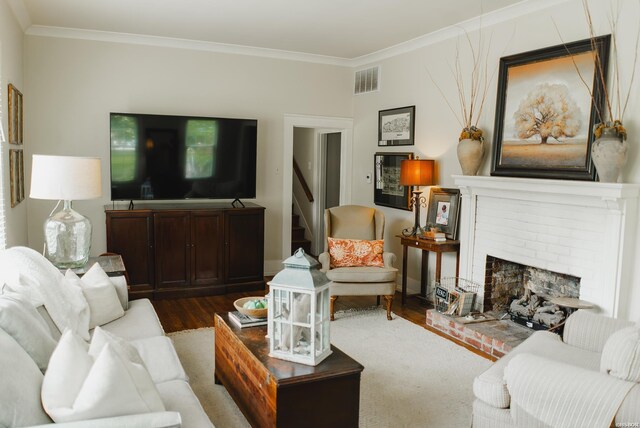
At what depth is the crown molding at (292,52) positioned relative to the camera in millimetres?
4328

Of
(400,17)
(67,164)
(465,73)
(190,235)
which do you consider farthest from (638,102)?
(190,235)

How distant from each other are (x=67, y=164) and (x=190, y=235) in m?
2.23

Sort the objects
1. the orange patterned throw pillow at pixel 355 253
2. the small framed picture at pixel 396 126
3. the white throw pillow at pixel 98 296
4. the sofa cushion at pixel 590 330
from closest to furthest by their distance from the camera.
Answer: the sofa cushion at pixel 590 330 → the white throw pillow at pixel 98 296 → the orange patterned throw pillow at pixel 355 253 → the small framed picture at pixel 396 126

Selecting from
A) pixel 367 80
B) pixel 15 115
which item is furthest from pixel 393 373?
pixel 367 80

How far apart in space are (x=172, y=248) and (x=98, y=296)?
2.28 metres

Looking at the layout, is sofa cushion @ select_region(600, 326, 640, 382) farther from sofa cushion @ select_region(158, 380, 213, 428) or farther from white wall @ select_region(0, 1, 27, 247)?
white wall @ select_region(0, 1, 27, 247)

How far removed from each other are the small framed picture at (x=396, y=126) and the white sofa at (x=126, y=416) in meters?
3.65

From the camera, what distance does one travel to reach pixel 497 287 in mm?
4703

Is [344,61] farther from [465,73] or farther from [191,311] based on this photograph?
[191,311]

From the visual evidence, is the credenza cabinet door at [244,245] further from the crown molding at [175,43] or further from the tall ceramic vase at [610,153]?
the tall ceramic vase at [610,153]

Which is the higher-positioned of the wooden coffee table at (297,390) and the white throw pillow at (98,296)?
the white throw pillow at (98,296)

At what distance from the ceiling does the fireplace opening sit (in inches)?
89.6

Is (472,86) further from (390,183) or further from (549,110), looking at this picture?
(390,183)

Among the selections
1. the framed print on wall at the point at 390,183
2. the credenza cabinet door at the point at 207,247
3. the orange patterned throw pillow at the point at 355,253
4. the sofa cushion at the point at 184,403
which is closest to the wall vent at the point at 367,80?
the framed print on wall at the point at 390,183
